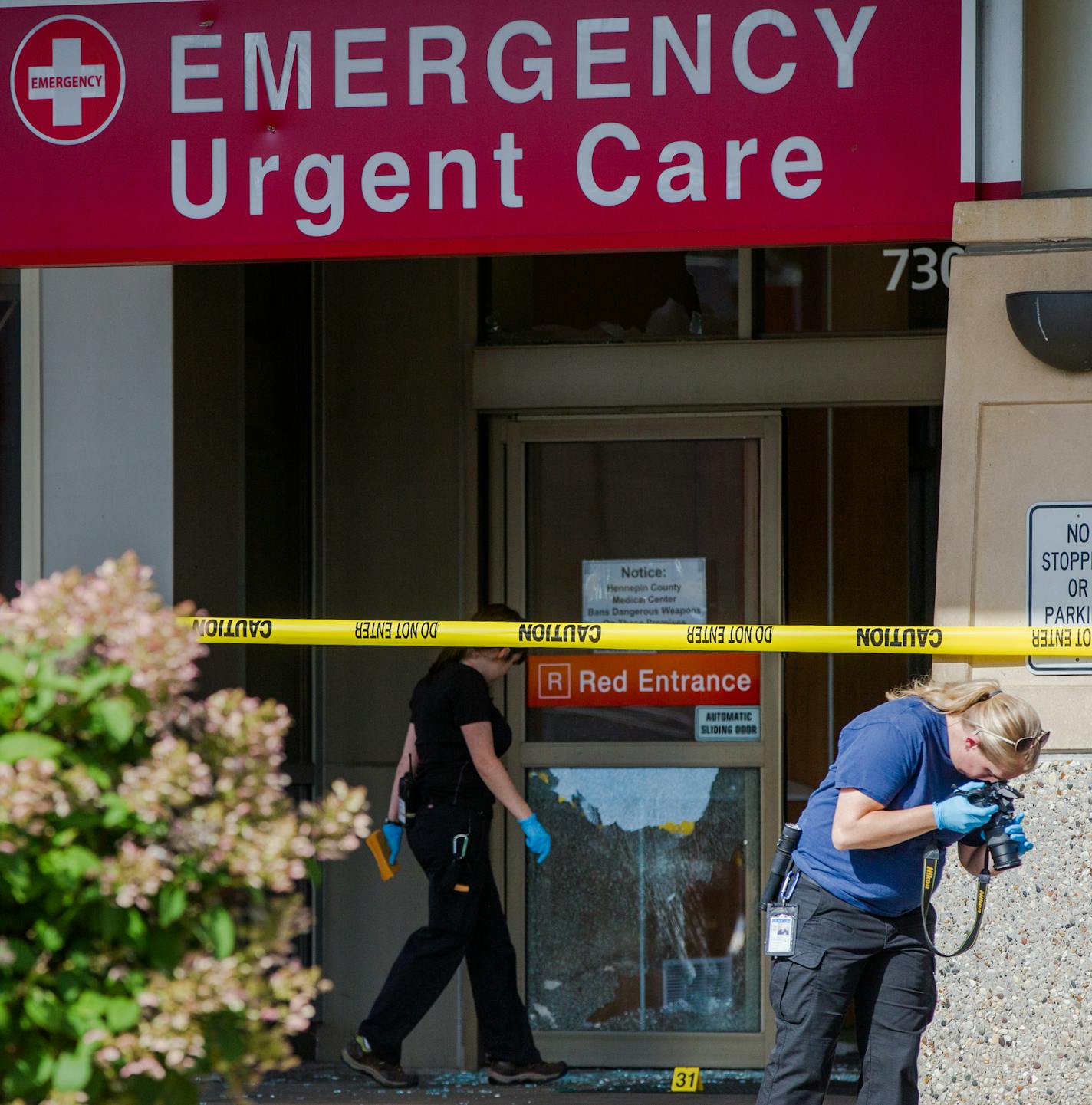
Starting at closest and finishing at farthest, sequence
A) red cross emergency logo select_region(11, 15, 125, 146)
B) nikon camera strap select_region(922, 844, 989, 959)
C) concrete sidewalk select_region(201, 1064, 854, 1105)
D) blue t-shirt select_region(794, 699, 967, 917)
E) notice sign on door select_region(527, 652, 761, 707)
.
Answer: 1. blue t-shirt select_region(794, 699, 967, 917)
2. nikon camera strap select_region(922, 844, 989, 959)
3. red cross emergency logo select_region(11, 15, 125, 146)
4. concrete sidewalk select_region(201, 1064, 854, 1105)
5. notice sign on door select_region(527, 652, 761, 707)

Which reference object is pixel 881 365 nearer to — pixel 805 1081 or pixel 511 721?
pixel 511 721

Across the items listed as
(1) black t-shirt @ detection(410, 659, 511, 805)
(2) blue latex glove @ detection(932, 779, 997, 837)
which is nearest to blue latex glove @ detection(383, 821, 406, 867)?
(1) black t-shirt @ detection(410, 659, 511, 805)

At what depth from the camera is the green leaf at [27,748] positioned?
2197mm

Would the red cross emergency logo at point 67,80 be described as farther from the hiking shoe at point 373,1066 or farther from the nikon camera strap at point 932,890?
the hiking shoe at point 373,1066

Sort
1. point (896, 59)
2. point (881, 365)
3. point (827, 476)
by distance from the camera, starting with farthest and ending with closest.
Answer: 1. point (827, 476)
2. point (881, 365)
3. point (896, 59)

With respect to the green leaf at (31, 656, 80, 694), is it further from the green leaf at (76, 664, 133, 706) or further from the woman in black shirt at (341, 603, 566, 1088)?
the woman in black shirt at (341, 603, 566, 1088)

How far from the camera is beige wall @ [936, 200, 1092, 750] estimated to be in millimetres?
4680

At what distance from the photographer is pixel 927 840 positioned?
4.15 m

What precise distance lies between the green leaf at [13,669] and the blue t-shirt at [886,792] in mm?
2332

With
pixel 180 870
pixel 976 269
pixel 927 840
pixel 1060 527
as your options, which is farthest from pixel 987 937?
pixel 180 870

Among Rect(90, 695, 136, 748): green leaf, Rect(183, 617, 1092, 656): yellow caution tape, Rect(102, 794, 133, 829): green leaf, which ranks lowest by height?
Rect(102, 794, 133, 829): green leaf

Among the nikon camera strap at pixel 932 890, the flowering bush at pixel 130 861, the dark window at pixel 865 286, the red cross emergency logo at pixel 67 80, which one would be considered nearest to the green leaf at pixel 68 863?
the flowering bush at pixel 130 861

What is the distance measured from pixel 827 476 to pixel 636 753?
1.47 metres

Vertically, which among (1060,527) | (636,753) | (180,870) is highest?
(1060,527)
